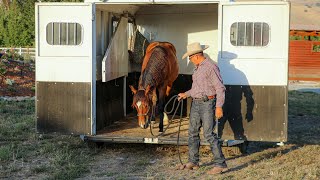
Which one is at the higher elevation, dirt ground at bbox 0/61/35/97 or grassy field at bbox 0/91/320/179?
dirt ground at bbox 0/61/35/97

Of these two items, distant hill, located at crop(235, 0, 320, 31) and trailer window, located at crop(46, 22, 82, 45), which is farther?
distant hill, located at crop(235, 0, 320, 31)

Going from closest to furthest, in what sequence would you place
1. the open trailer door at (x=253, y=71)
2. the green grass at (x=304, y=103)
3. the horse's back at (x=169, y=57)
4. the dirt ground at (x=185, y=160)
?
the dirt ground at (x=185, y=160) < the open trailer door at (x=253, y=71) < the horse's back at (x=169, y=57) < the green grass at (x=304, y=103)

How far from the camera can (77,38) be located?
26.5 feet

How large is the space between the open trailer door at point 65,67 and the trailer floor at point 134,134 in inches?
14.6

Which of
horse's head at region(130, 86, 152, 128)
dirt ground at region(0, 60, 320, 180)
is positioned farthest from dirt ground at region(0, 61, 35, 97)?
horse's head at region(130, 86, 152, 128)

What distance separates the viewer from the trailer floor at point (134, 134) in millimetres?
8164

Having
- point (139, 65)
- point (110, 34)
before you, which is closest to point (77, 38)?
point (110, 34)

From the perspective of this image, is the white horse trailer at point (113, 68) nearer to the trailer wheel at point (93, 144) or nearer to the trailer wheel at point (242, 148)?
the trailer wheel at point (93, 144)

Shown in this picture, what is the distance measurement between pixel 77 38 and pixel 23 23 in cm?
2740

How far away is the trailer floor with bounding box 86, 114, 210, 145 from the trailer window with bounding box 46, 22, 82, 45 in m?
1.58

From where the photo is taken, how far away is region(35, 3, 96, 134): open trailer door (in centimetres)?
800

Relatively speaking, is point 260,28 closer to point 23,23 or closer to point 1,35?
point 23,23

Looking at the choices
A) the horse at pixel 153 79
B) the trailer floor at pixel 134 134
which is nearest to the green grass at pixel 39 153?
the trailer floor at pixel 134 134

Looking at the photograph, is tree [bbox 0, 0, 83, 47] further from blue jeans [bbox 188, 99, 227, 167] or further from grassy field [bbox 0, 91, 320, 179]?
blue jeans [bbox 188, 99, 227, 167]
